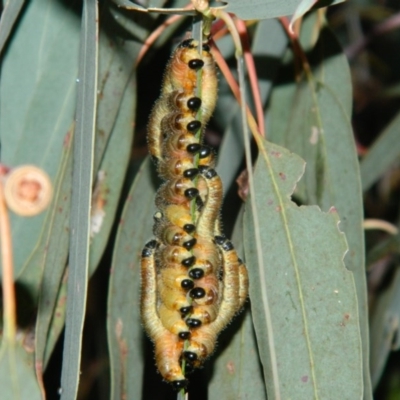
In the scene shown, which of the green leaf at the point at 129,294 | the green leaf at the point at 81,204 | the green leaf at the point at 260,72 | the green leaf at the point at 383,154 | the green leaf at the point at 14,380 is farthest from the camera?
the green leaf at the point at 383,154

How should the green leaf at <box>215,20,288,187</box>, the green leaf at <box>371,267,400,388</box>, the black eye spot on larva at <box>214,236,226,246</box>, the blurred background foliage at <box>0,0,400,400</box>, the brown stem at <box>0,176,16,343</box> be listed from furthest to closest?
the green leaf at <box>371,267,400,388</box>
the green leaf at <box>215,20,288,187</box>
the blurred background foliage at <box>0,0,400,400</box>
the black eye spot on larva at <box>214,236,226,246</box>
the brown stem at <box>0,176,16,343</box>

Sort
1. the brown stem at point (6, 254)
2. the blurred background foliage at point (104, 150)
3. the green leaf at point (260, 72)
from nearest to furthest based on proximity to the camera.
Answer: the brown stem at point (6, 254)
the blurred background foliage at point (104, 150)
the green leaf at point (260, 72)

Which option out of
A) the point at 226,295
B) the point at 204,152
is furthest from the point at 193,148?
the point at 226,295

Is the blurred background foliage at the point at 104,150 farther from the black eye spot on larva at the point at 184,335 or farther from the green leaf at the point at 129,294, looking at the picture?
the black eye spot on larva at the point at 184,335

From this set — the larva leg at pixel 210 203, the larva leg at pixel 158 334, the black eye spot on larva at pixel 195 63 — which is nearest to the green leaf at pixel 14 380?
the larva leg at pixel 158 334

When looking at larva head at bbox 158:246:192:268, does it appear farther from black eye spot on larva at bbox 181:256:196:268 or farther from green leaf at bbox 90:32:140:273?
green leaf at bbox 90:32:140:273

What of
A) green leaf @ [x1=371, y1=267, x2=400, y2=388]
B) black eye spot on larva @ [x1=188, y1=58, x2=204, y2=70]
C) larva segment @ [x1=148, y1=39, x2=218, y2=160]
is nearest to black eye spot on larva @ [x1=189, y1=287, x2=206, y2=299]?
larva segment @ [x1=148, y1=39, x2=218, y2=160]

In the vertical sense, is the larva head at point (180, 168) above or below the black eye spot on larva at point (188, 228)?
above
